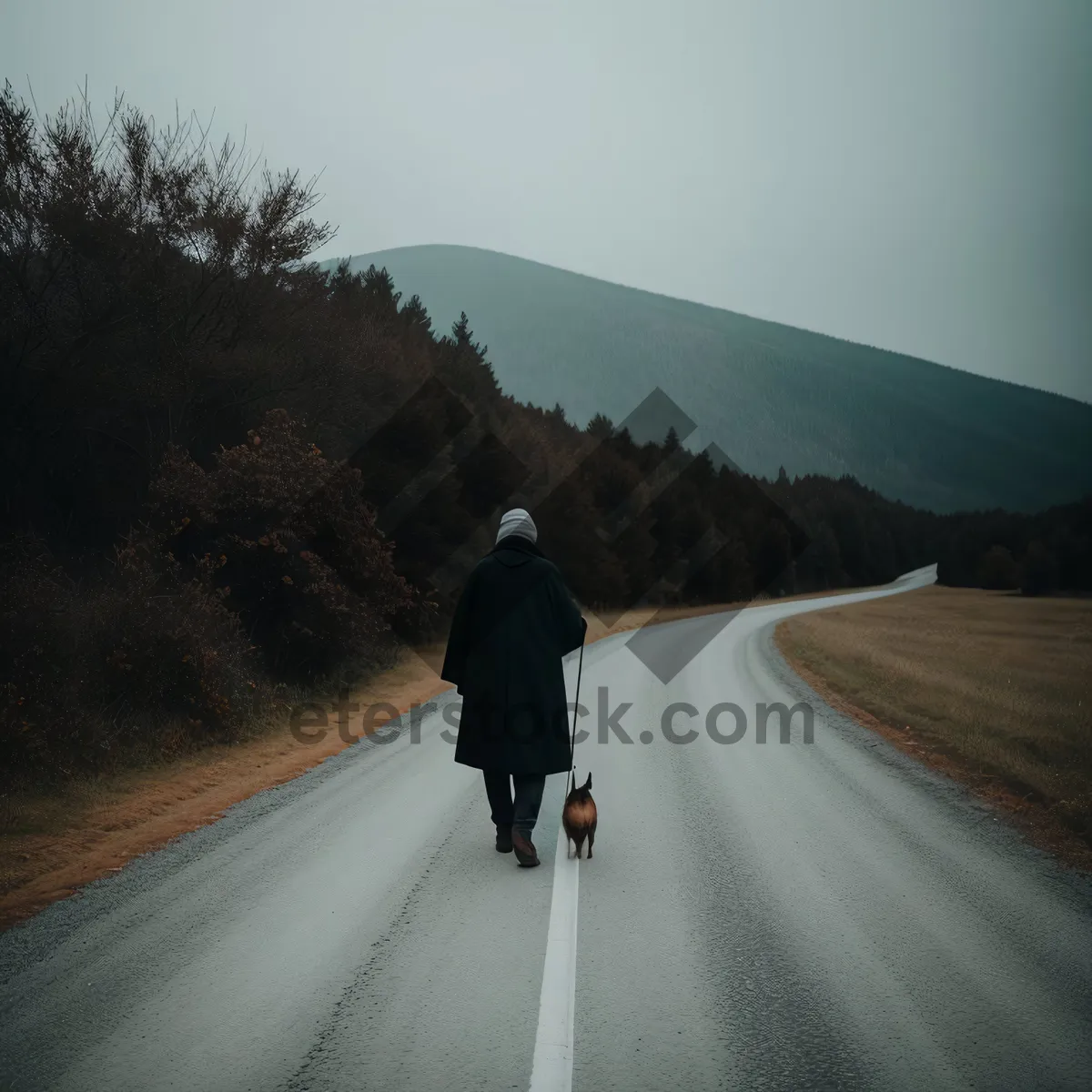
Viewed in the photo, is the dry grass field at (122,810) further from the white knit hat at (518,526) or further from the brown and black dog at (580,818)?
the white knit hat at (518,526)

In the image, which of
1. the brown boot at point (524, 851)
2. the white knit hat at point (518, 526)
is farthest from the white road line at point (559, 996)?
the white knit hat at point (518, 526)

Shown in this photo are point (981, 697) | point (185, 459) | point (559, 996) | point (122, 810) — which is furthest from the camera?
point (981, 697)

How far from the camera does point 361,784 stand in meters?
7.52

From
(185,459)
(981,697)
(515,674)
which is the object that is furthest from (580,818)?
(981,697)

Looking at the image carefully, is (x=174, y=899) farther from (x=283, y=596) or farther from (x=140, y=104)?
(x=140, y=104)

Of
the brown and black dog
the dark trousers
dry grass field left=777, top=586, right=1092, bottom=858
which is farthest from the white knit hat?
dry grass field left=777, top=586, right=1092, bottom=858

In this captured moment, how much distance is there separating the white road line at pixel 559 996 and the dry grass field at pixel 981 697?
13.3ft

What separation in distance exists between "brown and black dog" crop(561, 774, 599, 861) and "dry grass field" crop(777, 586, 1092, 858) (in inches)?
146

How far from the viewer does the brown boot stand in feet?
17.3

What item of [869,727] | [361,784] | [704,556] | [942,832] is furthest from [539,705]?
[704,556]

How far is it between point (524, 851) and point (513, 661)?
1.25 metres

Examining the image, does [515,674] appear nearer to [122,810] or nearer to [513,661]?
[513,661]

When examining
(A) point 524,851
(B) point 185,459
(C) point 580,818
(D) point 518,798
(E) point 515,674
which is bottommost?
(A) point 524,851

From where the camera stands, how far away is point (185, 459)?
12.4 metres
